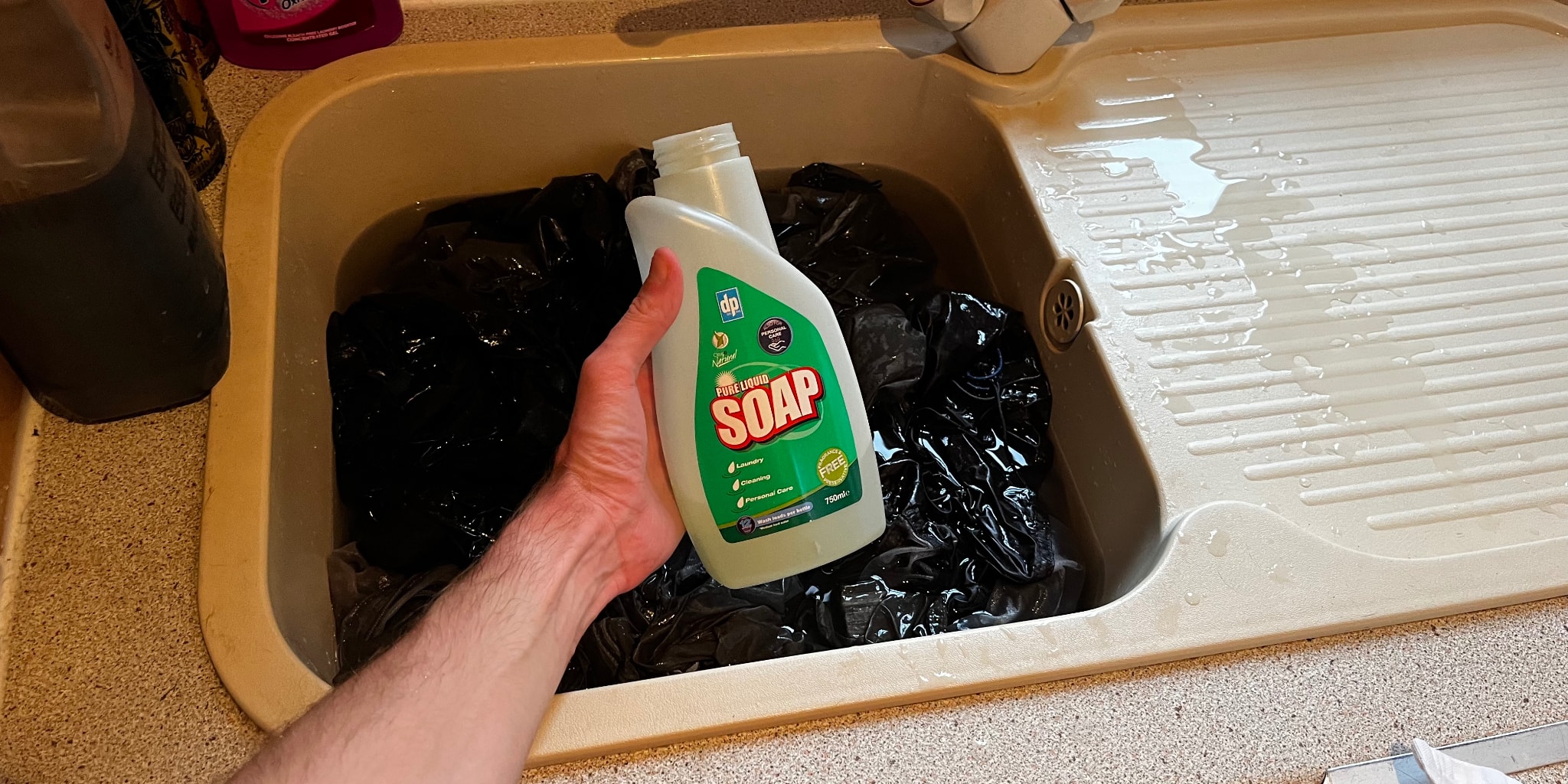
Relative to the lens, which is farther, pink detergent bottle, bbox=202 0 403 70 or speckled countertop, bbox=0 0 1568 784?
pink detergent bottle, bbox=202 0 403 70

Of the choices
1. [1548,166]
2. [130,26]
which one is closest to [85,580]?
[130,26]

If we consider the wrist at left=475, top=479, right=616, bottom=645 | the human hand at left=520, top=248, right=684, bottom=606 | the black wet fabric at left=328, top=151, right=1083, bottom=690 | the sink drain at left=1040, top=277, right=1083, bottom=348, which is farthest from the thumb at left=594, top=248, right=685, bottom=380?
the sink drain at left=1040, top=277, right=1083, bottom=348

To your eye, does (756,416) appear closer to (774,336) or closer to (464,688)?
(774,336)

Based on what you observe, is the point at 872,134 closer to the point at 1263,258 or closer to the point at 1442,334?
the point at 1263,258

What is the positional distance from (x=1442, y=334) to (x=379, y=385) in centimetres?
102

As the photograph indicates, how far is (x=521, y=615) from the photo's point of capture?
637 millimetres

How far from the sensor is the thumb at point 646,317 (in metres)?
0.72

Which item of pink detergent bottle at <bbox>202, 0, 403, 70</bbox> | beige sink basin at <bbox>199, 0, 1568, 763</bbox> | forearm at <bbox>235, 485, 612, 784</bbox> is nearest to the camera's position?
forearm at <bbox>235, 485, 612, 784</bbox>

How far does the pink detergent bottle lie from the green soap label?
18.1 inches

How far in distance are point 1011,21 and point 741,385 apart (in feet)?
1.56

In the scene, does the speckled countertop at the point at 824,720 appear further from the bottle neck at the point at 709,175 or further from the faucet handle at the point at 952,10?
the faucet handle at the point at 952,10

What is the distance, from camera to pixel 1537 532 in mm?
748

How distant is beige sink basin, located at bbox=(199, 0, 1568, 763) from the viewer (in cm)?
65

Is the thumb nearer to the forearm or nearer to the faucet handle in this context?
the forearm
